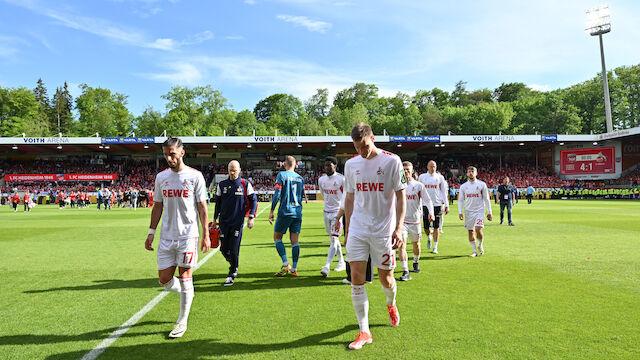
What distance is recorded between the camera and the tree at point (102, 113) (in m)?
76.1

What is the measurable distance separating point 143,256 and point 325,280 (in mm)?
5254

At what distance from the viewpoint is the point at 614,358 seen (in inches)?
143

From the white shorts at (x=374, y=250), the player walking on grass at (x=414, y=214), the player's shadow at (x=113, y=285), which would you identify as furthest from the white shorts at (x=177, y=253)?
the player walking on grass at (x=414, y=214)

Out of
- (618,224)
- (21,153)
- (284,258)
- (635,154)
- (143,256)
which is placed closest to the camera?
(284,258)

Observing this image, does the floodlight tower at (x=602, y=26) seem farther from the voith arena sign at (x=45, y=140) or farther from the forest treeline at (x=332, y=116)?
the voith arena sign at (x=45, y=140)

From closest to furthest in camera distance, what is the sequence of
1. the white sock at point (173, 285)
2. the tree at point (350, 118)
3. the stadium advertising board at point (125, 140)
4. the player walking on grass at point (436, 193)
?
1. the white sock at point (173, 285)
2. the player walking on grass at point (436, 193)
3. the stadium advertising board at point (125, 140)
4. the tree at point (350, 118)

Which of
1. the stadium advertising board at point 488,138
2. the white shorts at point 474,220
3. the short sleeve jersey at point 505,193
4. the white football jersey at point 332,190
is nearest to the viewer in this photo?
the white football jersey at point 332,190

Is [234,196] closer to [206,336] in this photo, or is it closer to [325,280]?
[325,280]

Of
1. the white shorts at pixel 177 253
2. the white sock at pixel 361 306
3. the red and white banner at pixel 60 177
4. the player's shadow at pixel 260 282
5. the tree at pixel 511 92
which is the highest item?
the tree at pixel 511 92

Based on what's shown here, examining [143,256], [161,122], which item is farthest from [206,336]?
[161,122]

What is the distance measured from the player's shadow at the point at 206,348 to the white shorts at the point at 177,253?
33.0 inches

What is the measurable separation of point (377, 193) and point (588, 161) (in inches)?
2142

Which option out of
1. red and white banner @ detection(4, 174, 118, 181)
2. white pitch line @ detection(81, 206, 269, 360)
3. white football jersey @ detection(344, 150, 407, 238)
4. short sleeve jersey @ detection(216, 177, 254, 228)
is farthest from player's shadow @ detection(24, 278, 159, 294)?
red and white banner @ detection(4, 174, 118, 181)

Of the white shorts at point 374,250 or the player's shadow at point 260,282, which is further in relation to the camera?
the player's shadow at point 260,282
